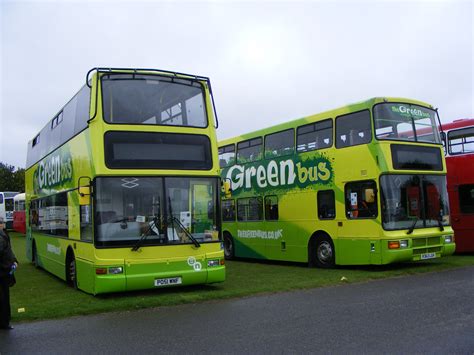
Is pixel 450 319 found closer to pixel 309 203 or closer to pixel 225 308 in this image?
pixel 225 308

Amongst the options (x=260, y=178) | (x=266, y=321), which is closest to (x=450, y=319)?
(x=266, y=321)

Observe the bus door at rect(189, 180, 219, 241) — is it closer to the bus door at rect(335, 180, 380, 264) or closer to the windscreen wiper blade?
the windscreen wiper blade

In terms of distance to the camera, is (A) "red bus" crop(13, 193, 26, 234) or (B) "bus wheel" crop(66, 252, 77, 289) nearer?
(B) "bus wheel" crop(66, 252, 77, 289)

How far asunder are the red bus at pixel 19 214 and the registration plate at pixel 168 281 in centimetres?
3186


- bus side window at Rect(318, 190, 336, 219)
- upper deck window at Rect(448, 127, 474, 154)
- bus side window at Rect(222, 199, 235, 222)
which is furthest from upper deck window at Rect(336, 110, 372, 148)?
bus side window at Rect(222, 199, 235, 222)

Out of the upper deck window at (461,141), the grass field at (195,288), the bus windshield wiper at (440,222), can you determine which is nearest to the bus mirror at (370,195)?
the grass field at (195,288)

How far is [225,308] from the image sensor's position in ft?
30.0

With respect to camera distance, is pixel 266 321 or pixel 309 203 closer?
pixel 266 321

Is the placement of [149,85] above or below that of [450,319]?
above

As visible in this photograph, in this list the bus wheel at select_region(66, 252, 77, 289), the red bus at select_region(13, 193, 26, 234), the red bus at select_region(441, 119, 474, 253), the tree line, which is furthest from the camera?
the tree line

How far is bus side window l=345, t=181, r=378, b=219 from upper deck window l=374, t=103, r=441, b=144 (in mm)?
1302

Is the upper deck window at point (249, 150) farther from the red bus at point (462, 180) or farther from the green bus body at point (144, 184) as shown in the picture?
the green bus body at point (144, 184)

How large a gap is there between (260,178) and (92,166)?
26.5 feet

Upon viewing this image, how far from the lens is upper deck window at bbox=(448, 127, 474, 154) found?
1680 cm
